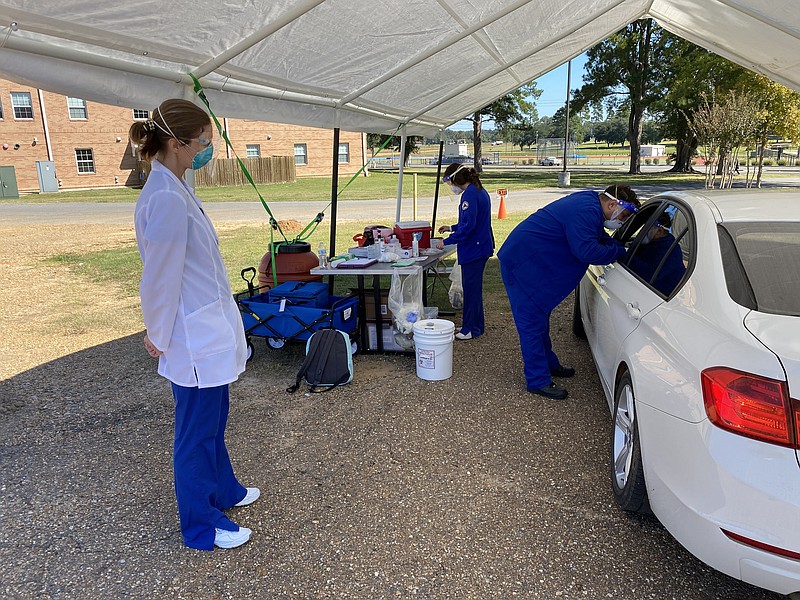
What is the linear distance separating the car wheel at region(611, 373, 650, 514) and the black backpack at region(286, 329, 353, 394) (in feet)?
7.62

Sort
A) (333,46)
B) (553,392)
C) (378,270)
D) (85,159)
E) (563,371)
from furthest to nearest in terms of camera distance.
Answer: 1. (85,159)
2. (378,270)
3. (563,371)
4. (333,46)
5. (553,392)

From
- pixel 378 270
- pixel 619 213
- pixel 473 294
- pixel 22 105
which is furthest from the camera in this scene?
pixel 22 105

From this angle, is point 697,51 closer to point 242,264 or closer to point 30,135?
point 242,264

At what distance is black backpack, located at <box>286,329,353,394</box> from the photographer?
478 cm

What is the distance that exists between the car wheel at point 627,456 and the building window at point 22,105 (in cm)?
3400

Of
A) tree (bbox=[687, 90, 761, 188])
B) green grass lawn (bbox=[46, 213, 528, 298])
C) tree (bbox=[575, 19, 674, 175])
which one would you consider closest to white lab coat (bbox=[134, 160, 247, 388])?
green grass lawn (bbox=[46, 213, 528, 298])

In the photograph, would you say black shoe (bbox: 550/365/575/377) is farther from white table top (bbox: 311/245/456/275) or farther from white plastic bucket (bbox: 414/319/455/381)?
white table top (bbox: 311/245/456/275)

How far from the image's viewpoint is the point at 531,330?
4477mm

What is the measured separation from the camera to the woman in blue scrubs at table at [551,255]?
410cm

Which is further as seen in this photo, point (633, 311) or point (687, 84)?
point (687, 84)

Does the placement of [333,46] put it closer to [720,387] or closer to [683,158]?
[720,387]

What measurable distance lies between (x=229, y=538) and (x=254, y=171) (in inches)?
1255

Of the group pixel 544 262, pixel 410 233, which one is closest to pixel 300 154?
pixel 410 233

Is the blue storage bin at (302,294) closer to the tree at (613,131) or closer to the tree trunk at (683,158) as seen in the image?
the tree trunk at (683,158)
